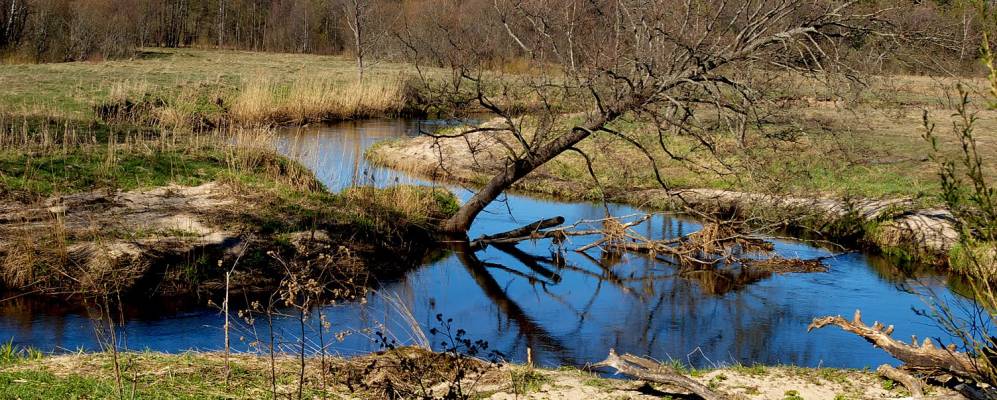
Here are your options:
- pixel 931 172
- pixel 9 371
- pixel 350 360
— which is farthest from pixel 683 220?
pixel 9 371

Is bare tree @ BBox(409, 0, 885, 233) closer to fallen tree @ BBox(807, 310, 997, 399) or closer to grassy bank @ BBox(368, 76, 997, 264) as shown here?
grassy bank @ BBox(368, 76, 997, 264)

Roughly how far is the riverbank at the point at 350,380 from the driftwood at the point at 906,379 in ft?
0.24

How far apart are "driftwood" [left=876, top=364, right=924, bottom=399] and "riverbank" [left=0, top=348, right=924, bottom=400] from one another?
74mm

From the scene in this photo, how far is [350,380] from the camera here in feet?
20.1

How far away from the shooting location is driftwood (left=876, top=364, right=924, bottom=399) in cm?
631

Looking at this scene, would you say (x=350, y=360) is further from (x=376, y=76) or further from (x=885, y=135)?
(x=376, y=76)

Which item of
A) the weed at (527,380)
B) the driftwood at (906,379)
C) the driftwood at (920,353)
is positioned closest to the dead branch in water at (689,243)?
the driftwood at (920,353)

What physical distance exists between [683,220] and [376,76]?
66.1 feet

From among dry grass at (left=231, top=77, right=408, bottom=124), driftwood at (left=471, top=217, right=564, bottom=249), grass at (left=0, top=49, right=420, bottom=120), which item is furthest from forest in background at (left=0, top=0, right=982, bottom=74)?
driftwood at (left=471, top=217, right=564, bottom=249)

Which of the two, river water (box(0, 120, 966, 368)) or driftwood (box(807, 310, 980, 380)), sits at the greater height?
driftwood (box(807, 310, 980, 380))

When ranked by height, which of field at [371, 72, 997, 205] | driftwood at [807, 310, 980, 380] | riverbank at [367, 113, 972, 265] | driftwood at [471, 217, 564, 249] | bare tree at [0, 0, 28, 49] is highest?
bare tree at [0, 0, 28, 49]

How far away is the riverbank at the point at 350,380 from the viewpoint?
19.5 ft

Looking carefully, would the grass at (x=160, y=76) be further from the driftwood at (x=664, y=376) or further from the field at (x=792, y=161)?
the driftwood at (x=664, y=376)

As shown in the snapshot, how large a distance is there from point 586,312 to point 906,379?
481 cm
